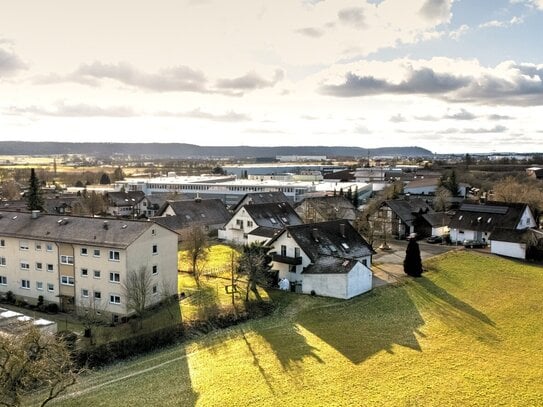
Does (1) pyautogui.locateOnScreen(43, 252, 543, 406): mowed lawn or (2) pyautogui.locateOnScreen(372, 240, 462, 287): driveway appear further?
(2) pyautogui.locateOnScreen(372, 240, 462, 287): driveway

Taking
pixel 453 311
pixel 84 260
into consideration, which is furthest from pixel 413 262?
pixel 84 260

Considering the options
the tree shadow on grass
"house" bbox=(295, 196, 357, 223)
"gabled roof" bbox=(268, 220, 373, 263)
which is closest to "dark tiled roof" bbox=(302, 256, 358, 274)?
"gabled roof" bbox=(268, 220, 373, 263)

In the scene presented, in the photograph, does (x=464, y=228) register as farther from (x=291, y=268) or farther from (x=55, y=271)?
(x=55, y=271)

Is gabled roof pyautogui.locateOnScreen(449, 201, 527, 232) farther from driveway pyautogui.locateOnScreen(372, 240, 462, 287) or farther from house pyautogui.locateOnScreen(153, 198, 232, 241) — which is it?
house pyautogui.locateOnScreen(153, 198, 232, 241)

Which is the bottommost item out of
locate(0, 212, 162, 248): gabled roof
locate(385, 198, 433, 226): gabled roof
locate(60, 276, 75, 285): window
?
locate(60, 276, 75, 285): window

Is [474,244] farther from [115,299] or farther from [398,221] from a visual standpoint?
[115,299]

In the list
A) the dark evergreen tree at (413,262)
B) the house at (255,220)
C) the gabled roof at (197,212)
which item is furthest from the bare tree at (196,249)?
the dark evergreen tree at (413,262)
